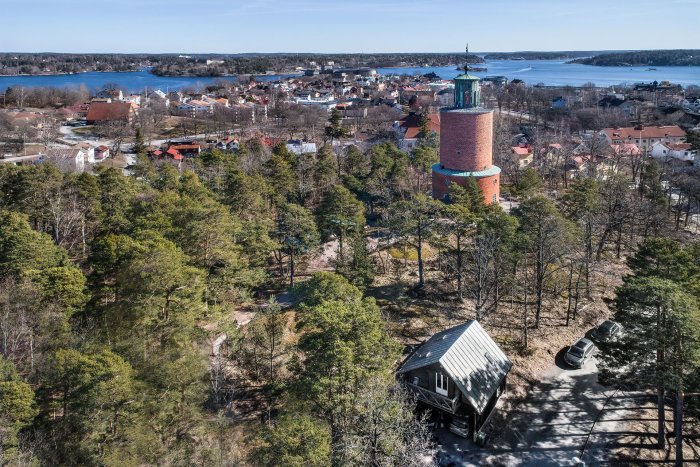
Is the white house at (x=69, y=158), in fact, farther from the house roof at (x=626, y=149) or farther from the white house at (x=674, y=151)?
the white house at (x=674, y=151)

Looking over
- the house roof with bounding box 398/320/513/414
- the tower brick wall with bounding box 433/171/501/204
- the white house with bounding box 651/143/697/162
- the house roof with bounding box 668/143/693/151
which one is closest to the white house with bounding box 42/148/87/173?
the tower brick wall with bounding box 433/171/501/204

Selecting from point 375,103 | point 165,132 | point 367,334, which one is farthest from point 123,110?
point 367,334

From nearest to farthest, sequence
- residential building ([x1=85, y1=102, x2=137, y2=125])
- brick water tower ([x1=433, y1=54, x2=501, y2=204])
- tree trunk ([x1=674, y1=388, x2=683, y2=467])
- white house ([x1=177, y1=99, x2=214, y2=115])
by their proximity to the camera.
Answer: tree trunk ([x1=674, y1=388, x2=683, y2=467]), brick water tower ([x1=433, y1=54, x2=501, y2=204]), residential building ([x1=85, y1=102, x2=137, y2=125]), white house ([x1=177, y1=99, x2=214, y2=115])

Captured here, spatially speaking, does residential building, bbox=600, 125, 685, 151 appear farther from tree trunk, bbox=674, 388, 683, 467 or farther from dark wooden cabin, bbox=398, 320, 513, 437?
tree trunk, bbox=674, 388, 683, 467

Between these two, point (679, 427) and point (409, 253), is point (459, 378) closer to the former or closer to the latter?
point (679, 427)

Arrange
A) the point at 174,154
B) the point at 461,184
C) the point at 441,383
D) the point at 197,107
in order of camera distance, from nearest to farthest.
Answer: the point at 441,383 → the point at 461,184 → the point at 174,154 → the point at 197,107

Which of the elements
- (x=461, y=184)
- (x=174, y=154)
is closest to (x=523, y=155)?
(x=461, y=184)

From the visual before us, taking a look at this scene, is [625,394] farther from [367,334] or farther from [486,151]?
[486,151]
